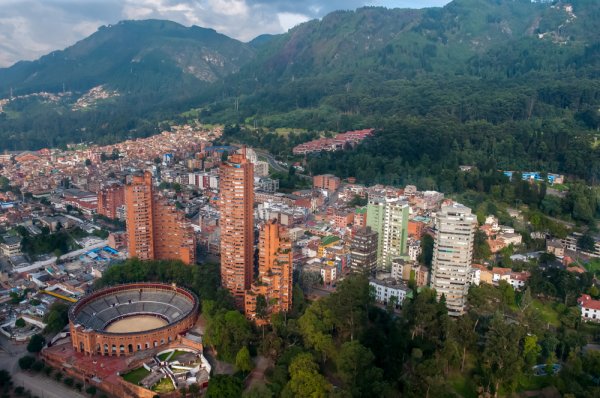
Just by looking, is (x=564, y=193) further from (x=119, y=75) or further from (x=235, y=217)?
(x=119, y=75)

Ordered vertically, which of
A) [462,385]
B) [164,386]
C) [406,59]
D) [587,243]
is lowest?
[164,386]

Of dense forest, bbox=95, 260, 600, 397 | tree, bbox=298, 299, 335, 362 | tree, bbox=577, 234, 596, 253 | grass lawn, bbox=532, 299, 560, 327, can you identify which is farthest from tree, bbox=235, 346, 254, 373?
tree, bbox=577, 234, 596, 253

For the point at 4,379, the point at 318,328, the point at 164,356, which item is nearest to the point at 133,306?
the point at 164,356

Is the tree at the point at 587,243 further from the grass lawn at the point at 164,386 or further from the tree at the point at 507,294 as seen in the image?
the grass lawn at the point at 164,386

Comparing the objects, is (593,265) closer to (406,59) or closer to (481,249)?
(481,249)

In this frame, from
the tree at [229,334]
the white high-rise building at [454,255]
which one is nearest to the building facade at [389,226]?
the white high-rise building at [454,255]

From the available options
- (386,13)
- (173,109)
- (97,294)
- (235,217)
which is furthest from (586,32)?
(97,294)
